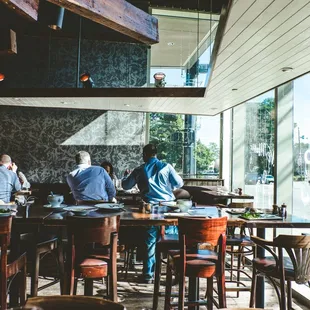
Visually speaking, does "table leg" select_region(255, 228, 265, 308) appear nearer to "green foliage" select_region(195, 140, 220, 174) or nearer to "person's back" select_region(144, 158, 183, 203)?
"person's back" select_region(144, 158, 183, 203)

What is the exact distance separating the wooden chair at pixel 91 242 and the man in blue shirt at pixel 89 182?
1784 mm

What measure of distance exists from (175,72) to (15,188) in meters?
5.01

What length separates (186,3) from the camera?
1012 cm

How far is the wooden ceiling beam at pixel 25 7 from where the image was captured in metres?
3.27

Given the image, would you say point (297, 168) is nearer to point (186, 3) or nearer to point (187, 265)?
point (187, 265)

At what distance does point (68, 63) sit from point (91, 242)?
7734 millimetres

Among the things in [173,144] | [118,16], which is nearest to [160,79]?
[173,144]

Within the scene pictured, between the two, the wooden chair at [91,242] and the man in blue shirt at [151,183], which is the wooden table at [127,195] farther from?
the wooden chair at [91,242]

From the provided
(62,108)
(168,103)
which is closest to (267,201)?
(168,103)

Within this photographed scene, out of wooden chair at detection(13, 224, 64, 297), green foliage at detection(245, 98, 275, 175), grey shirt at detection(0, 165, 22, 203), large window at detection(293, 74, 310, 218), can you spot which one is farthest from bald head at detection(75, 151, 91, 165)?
green foliage at detection(245, 98, 275, 175)

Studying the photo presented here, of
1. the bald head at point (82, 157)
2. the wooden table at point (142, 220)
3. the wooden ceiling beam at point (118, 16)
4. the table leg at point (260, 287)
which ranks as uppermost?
the wooden ceiling beam at point (118, 16)

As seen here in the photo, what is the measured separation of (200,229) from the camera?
2996mm

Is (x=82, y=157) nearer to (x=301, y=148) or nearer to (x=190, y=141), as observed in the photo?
(x=301, y=148)

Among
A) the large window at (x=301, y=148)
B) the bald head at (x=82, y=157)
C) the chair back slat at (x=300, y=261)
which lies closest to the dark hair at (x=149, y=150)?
the bald head at (x=82, y=157)
